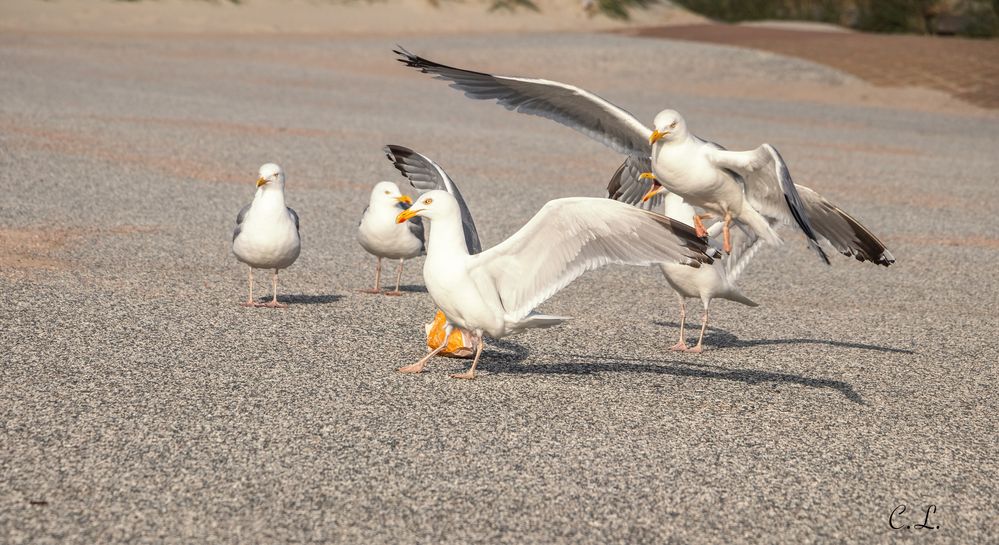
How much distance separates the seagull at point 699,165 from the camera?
19.0ft

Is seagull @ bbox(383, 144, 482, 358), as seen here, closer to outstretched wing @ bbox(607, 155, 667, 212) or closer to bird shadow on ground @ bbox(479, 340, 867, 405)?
bird shadow on ground @ bbox(479, 340, 867, 405)

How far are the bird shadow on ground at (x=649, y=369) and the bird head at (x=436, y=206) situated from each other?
3.09 feet

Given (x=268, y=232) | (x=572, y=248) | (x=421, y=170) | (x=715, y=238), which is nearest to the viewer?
(x=572, y=248)

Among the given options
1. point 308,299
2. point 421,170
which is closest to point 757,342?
point 421,170

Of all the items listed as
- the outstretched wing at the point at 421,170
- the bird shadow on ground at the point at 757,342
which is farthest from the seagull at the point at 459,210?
the bird shadow on ground at the point at 757,342

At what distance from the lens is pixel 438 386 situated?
223 inches

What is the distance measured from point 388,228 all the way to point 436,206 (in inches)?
79.9

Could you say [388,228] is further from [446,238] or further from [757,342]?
[757,342]

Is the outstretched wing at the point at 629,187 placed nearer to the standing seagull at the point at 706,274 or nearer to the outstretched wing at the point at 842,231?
the standing seagull at the point at 706,274

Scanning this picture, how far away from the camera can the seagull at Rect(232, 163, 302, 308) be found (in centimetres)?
695

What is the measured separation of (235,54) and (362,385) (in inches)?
857

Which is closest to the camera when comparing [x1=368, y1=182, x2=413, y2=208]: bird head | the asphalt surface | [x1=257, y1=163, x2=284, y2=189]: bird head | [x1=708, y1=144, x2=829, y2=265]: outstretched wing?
the asphalt surface

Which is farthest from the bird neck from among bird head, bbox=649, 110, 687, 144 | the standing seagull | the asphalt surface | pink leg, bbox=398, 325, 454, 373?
the standing seagull

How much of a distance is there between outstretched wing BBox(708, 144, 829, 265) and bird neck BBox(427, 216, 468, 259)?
4.51ft
